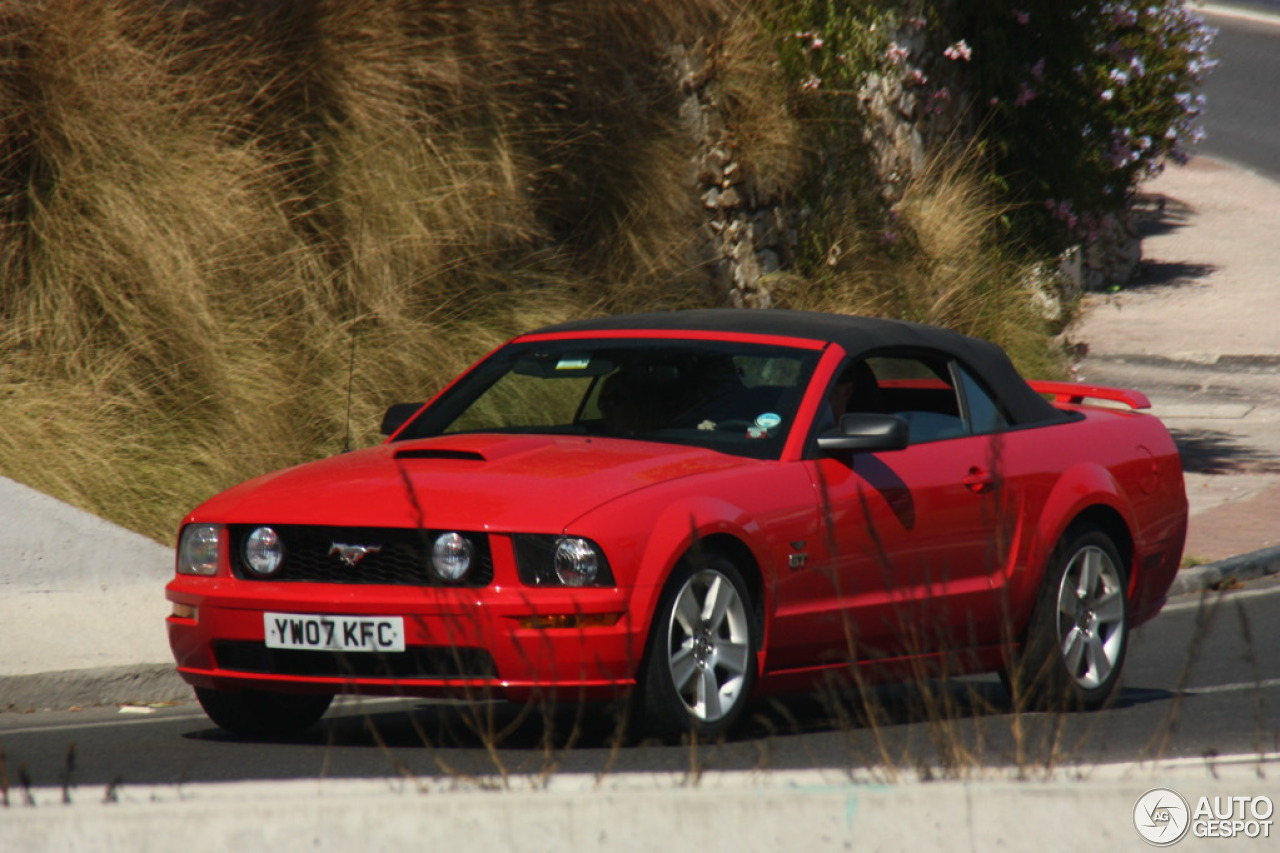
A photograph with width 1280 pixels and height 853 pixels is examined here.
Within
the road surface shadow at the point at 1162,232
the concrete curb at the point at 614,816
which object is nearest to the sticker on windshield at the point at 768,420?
the concrete curb at the point at 614,816

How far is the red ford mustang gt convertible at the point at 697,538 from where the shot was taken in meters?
5.91

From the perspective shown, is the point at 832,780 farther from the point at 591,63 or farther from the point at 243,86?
the point at 591,63

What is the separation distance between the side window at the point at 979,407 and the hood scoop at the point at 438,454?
6.83 feet

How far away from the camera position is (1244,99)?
1702 inches

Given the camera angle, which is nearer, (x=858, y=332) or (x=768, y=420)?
(x=768, y=420)

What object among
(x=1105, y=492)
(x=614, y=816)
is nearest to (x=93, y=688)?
(x=1105, y=492)

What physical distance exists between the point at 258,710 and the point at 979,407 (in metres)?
3.05

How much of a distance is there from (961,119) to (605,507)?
42.7 ft

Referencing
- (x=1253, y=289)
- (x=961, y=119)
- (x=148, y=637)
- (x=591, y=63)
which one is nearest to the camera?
(x=148, y=637)

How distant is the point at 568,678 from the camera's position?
19.4 feet

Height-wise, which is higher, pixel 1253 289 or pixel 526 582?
pixel 526 582

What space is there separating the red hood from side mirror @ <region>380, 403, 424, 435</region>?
658 mm

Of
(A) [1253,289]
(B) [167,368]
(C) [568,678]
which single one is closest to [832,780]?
(C) [568,678]

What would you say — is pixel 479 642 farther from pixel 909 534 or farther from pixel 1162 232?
pixel 1162 232
